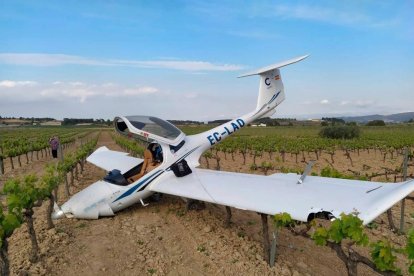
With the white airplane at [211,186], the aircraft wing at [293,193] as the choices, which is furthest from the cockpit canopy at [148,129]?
the aircraft wing at [293,193]

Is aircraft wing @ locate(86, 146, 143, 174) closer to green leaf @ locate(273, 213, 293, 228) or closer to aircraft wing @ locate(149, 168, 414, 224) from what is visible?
aircraft wing @ locate(149, 168, 414, 224)

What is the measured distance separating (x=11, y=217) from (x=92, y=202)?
3280 millimetres

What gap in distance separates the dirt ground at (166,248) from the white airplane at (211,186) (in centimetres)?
67

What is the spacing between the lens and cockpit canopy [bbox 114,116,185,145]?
9078mm

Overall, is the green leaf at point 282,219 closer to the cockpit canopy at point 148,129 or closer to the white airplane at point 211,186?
the white airplane at point 211,186

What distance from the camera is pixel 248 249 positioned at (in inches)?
274

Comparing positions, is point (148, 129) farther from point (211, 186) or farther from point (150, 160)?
point (211, 186)

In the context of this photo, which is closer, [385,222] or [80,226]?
[80,226]

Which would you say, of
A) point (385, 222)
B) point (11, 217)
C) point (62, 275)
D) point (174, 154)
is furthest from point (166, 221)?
point (385, 222)

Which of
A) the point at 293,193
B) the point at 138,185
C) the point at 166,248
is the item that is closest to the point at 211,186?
the point at 166,248

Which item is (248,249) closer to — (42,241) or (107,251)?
(107,251)

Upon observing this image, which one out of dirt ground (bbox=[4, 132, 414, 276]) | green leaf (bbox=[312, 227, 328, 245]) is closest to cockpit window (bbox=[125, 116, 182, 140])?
dirt ground (bbox=[4, 132, 414, 276])

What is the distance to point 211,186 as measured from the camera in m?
Result: 7.46

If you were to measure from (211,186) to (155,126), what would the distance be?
2.74 metres
